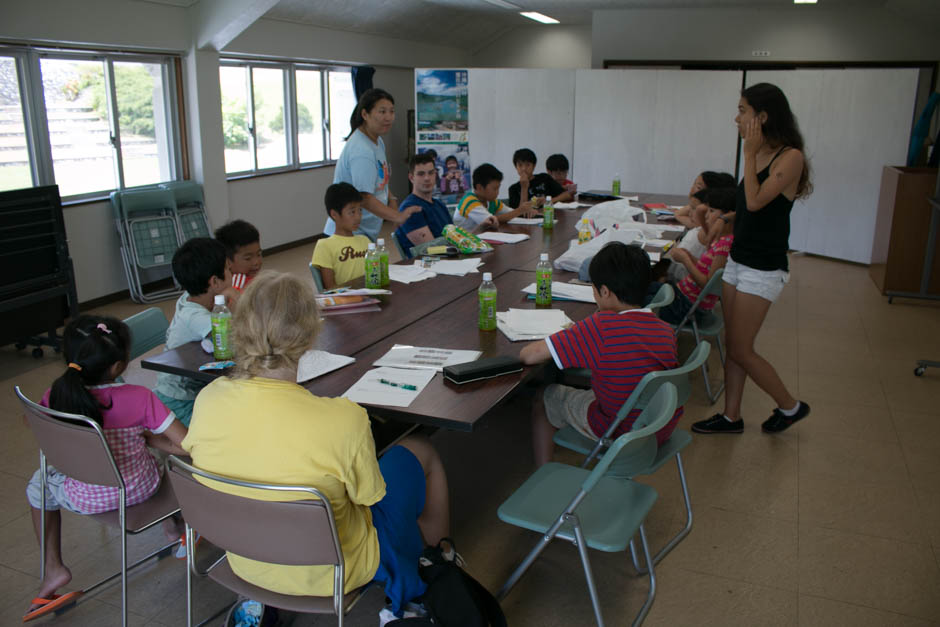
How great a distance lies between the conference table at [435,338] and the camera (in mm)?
2166

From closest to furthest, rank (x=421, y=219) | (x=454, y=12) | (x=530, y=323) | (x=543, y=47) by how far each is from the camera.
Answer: (x=530, y=323)
(x=421, y=219)
(x=454, y=12)
(x=543, y=47)

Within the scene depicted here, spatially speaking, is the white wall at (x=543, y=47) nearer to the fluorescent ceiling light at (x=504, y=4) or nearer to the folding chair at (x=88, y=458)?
the fluorescent ceiling light at (x=504, y=4)

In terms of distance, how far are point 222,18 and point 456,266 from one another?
3712 millimetres

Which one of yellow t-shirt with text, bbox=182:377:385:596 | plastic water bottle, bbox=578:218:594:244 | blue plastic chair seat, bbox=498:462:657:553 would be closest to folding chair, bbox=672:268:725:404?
plastic water bottle, bbox=578:218:594:244

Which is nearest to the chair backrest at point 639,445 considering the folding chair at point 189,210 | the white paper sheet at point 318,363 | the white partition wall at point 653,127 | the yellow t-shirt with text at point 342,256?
the white paper sheet at point 318,363

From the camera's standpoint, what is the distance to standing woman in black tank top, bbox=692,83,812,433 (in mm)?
3186

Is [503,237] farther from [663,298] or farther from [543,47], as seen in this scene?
[543,47]

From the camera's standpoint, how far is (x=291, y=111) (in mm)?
8328

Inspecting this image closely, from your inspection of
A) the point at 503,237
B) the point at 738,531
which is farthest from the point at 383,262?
the point at 738,531

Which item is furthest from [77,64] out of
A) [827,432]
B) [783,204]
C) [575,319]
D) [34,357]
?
[827,432]

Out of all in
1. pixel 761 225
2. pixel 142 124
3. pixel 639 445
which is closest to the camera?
pixel 639 445

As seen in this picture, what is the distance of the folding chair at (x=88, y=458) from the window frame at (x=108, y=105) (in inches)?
154

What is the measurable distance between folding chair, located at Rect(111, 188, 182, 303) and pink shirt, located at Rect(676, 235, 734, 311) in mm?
4162

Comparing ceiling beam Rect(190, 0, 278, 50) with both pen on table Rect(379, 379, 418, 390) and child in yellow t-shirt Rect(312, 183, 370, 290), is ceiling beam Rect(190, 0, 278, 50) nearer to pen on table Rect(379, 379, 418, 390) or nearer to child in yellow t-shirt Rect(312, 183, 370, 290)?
child in yellow t-shirt Rect(312, 183, 370, 290)
